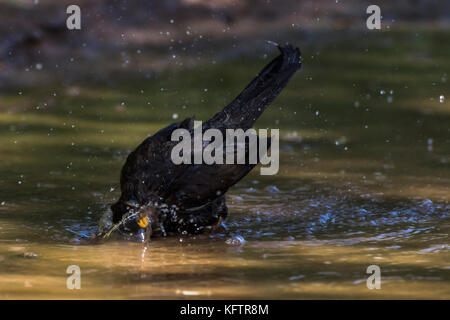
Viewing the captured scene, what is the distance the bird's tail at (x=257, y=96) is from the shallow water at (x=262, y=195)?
73 centimetres

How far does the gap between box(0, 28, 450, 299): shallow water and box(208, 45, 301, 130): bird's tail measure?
727mm

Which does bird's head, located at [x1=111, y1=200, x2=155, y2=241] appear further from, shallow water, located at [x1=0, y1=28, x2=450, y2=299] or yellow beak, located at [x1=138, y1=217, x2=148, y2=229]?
shallow water, located at [x1=0, y1=28, x2=450, y2=299]

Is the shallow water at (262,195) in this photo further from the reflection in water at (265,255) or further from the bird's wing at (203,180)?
the bird's wing at (203,180)

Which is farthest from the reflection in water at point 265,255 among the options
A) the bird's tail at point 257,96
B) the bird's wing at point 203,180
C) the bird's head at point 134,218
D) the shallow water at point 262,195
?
the bird's tail at point 257,96

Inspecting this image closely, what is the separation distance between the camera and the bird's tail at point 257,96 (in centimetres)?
609

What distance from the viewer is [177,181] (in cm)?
589

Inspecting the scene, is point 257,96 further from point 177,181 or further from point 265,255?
point 265,255

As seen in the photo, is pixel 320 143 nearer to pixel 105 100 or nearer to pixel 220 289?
pixel 105 100

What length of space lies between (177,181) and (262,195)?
1.48 metres

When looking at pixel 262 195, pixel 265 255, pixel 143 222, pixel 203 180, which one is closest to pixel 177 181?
pixel 203 180

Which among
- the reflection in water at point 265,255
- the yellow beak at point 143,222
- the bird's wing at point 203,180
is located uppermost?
the bird's wing at point 203,180

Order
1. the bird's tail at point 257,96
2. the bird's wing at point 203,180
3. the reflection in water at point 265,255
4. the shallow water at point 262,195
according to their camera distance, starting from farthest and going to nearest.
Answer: the bird's tail at point 257,96 → the bird's wing at point 203,180 → the shallow water at point 262,195 → the reflection in water at point 265,255

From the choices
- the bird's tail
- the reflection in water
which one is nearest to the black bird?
the bird's tail

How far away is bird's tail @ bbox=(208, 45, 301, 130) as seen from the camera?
6.09 meters
